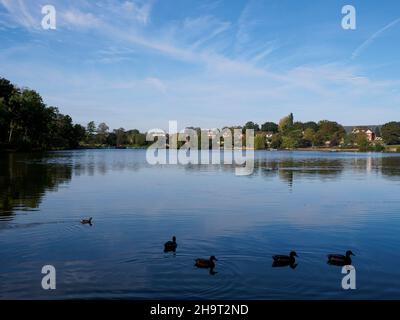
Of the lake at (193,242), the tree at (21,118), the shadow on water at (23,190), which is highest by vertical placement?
the tree at (21,118)

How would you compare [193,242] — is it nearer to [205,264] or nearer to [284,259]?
[205,264]

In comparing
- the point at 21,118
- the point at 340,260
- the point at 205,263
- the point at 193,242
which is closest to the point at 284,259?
the point at 340,260

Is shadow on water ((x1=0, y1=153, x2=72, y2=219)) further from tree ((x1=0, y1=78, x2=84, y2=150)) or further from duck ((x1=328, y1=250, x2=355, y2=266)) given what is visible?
tree ((x1=0, y1=78, x2=84, y2=150))

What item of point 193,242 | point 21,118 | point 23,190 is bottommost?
point 193,242

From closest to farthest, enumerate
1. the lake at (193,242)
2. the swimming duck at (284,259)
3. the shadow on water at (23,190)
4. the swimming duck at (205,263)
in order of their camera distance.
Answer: the lake at (193,242), the swimming duck at (205,263), the swimming duck at (284,259), the shadow on water at (23,190)

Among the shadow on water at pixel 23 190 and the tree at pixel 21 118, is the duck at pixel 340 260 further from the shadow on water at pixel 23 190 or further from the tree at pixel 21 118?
the tree at pixel 21 118

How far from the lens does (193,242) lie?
815 inches

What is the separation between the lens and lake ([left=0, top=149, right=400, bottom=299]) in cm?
1449

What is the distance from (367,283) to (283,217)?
1237 centimetres

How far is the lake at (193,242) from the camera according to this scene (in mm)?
14492

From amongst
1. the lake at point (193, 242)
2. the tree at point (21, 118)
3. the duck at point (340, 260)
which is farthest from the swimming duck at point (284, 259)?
the tree at point (21, 118)

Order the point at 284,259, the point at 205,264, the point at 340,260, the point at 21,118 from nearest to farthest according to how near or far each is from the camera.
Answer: the point at 205,264 → the point at 284,259 → the point at 340,260 → the point at 21,118

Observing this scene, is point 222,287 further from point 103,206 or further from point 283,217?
point 103,206
